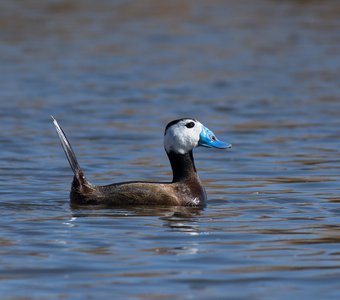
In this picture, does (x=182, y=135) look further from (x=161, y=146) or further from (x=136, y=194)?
(x=161, y=146)

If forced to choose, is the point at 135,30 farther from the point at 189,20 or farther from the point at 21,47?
the point at 21,47

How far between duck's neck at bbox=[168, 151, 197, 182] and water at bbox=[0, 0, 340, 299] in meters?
0.38

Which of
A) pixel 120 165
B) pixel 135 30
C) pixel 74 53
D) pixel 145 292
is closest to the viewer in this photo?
pixel 145 292

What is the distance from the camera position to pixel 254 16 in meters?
31.0

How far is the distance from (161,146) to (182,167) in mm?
4419

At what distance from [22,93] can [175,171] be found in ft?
34.0

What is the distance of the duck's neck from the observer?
1252cm

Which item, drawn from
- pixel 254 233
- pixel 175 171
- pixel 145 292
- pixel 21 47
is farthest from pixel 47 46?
pixel 145 292

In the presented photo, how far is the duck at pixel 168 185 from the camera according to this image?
11.9m

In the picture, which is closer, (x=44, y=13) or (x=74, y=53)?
(x=74, y=53)

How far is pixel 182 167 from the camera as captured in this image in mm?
12562

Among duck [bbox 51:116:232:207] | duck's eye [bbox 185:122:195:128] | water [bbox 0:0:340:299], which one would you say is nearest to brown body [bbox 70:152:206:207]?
duck [bbox 51:116:232:207]

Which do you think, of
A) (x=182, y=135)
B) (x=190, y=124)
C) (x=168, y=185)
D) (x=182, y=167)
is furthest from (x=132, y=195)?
(x=190, y=124)

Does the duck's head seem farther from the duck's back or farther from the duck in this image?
the duck's back
